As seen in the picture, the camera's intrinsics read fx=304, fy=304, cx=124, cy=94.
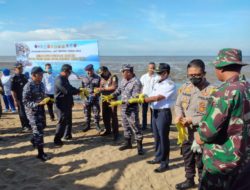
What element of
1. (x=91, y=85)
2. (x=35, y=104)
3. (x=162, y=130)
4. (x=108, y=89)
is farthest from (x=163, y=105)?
(x=91, y=85)

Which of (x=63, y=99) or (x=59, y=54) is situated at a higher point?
(x=59, y=54)

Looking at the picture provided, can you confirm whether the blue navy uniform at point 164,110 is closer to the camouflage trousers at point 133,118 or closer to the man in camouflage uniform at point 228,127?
the camouflage trousers at point 133,118

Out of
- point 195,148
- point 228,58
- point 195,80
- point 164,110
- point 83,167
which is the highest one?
point 228,58

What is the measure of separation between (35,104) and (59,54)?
5.60m

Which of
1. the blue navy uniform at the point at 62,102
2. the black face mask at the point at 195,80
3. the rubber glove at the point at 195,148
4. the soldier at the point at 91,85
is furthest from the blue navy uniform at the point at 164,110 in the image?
the soldier at the point at 91,85

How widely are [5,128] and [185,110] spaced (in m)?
6.38

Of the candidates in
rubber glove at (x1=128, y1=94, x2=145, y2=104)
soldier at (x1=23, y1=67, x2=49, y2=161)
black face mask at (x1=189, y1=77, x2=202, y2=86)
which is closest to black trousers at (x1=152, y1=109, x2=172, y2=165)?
rubber glove at (x1=128, y1=94, x2=145, y2=104)

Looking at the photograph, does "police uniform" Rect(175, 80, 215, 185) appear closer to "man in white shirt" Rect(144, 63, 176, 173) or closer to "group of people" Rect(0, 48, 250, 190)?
"group of people" Rect(0, 48, 250, 190)

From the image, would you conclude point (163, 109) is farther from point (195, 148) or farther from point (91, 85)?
point (91, 85)

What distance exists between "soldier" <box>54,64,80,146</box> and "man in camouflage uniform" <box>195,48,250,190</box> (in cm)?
470

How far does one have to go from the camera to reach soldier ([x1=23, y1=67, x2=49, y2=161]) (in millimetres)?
6109

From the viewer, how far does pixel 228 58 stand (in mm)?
2758

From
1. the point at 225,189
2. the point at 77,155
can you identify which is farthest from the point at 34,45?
the point at 225,189

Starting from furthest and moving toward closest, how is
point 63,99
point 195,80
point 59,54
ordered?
1. point 59,54
2. point 63,99
3. point 195,80
